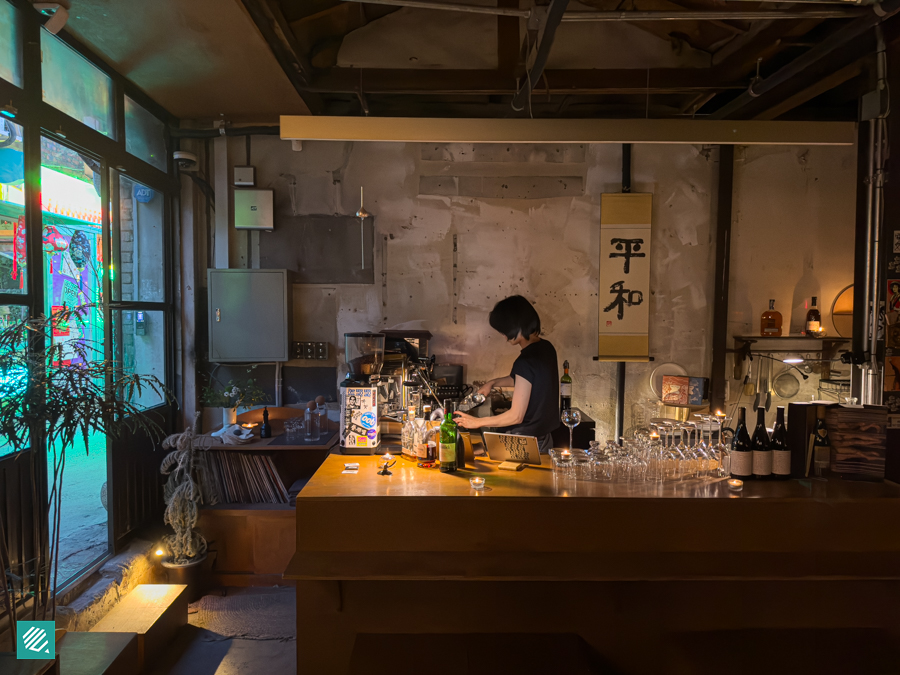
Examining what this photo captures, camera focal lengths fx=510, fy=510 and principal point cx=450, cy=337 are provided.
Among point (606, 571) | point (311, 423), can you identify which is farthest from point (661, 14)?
point (311, 423)

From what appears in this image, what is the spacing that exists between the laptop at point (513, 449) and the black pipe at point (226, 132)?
322 centimetres

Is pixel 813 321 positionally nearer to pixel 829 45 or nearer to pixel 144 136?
pixel 829 45

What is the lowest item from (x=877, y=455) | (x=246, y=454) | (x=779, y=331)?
(x=246, y=454)

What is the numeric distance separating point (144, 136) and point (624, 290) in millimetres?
3987

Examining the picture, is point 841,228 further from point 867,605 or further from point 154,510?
point 154,510

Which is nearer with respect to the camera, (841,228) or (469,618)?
(469,618)

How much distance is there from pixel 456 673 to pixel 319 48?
404 centimetres

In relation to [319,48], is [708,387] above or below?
below

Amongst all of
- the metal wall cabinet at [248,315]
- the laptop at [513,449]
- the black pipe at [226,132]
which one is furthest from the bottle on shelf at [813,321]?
the black pipe at [226,132]

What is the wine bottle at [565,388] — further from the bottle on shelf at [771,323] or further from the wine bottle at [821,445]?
the wine bottle at [821,445]

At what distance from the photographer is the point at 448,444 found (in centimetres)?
242

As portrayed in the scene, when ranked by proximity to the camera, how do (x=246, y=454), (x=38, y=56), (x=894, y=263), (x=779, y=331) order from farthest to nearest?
(x=779, y=331) < (x=246, y=454) < (x=894, y=263) < (x=38, y=56)

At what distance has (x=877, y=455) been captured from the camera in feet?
7.53

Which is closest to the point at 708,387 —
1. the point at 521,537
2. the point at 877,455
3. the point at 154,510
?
the point at 877,455
